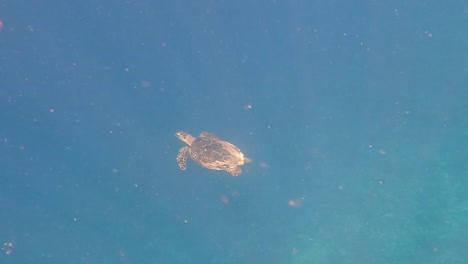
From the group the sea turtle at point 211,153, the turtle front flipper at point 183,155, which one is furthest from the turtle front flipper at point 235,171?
the turtle front flipper at point 183,155

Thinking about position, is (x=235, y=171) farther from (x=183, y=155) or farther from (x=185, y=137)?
(x=185, y=137)

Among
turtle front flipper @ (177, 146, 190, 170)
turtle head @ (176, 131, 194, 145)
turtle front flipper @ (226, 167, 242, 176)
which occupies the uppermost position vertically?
turtle head @ (176, 131, 194, 145)

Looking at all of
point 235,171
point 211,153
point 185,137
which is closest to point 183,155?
point 185,137

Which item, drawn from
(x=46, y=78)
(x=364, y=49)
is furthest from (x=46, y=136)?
(x=364, y=49)

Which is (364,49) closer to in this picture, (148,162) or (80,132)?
(148,162)

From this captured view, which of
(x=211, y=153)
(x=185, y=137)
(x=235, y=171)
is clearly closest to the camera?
(x=211, y=153)

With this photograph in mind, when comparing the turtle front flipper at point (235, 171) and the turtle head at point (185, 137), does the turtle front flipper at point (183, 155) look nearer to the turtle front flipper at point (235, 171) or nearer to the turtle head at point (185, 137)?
the turtle head at point (185, 137)

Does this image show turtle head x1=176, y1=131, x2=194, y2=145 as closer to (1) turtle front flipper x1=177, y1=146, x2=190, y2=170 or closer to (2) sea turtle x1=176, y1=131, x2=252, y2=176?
(2) sea turtle x1=176, y1=131, x2=252, y2=176

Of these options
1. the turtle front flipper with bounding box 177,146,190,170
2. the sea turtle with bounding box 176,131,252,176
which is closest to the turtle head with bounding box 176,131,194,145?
the sea turtle with bounding box 176,131,252,176

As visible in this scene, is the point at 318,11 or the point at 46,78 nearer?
the point at 318,11
